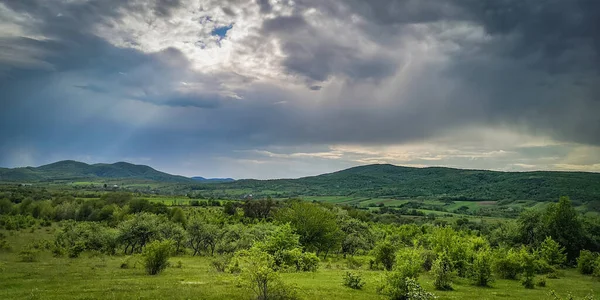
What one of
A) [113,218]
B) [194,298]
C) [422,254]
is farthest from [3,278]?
[113,218]

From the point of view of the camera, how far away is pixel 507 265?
161 feet

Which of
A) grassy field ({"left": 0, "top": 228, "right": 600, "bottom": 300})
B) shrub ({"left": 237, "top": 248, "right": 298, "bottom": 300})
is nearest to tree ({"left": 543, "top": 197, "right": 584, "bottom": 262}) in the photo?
grassy field ({"left": 0, "top": 228, "right": 600, "bottom": 300})

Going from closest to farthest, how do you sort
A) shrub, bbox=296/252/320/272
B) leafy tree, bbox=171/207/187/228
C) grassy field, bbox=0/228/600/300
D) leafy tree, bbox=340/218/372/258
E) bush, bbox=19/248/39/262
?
grassy field, bbox=0/228/600/300 → shrub, bbox=296/252/320/272 → bush, bbox=19/248/39/262 → leafy tree, bbox=340/218/372/258 → leafy tree, bbox=171/207/187/228

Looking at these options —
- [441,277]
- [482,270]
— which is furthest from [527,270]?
[441,277]

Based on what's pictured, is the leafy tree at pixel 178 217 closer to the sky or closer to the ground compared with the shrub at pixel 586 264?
closer to the sky

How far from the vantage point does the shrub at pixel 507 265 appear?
158 feet

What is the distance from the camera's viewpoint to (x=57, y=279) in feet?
117

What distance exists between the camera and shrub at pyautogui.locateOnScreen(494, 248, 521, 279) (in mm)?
48094

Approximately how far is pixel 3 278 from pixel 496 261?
61.3 m

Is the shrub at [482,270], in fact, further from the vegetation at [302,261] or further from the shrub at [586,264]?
the shrub at [586,264]

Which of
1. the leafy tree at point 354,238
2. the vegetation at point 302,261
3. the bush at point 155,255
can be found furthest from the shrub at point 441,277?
the leafy tree at point 354,238

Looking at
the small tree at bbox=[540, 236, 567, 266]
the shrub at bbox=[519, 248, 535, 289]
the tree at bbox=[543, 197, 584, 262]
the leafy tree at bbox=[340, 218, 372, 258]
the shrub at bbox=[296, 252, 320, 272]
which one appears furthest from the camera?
the leafy tree at bbox=[340, 218, 372, 258]

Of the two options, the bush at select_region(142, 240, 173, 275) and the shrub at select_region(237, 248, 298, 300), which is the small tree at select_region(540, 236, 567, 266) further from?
the bush at select_region(142, 240, 173, 275)

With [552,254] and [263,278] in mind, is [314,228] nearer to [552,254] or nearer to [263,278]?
[263,278]
